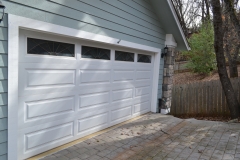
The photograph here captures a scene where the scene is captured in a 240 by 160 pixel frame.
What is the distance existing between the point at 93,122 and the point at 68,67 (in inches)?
54.4

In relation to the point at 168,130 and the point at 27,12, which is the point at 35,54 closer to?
the point at 27,12

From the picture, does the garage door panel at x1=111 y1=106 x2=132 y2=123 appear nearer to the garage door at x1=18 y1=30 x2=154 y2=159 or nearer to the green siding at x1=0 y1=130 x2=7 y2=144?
the garage door at x1=18 y1=30 x2=154 y2=159

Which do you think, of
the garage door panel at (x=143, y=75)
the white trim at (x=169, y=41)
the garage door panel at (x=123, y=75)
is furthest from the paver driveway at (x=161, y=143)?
the white trim at (x=169, y=41)

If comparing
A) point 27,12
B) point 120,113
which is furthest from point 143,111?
point 27,12

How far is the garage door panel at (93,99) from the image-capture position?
3.84 metres

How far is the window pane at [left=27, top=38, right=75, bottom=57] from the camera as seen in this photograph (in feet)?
9.60

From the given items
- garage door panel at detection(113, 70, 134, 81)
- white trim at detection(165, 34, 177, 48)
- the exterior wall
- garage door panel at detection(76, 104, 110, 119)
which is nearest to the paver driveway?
garage door panel at detection(76, 104, 110, 119)

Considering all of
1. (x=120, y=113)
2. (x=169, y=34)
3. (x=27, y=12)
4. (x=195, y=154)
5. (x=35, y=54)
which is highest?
(x=169, y=34)

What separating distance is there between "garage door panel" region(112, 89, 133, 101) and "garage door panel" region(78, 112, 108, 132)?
0.50 meters

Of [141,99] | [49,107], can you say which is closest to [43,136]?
[49,107]

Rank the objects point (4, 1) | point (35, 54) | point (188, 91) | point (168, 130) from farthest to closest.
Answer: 1. point (188, 91)
2. point (168, 130)
3. point (35, 54)
4. point (4, 1)

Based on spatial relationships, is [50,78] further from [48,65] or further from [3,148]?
[3,148]

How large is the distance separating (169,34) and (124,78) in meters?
2.54

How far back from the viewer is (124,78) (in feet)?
16.3
